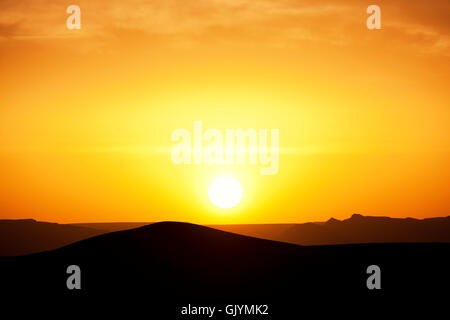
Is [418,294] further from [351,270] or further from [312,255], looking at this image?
[312,255]

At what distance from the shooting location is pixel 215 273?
49312 mm

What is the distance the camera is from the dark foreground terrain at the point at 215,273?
43750 millimetres

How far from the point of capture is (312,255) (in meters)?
54.8

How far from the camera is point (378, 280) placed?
4744cm

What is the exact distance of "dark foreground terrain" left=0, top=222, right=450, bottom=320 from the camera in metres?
43.8

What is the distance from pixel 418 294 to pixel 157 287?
16791 millimetres
